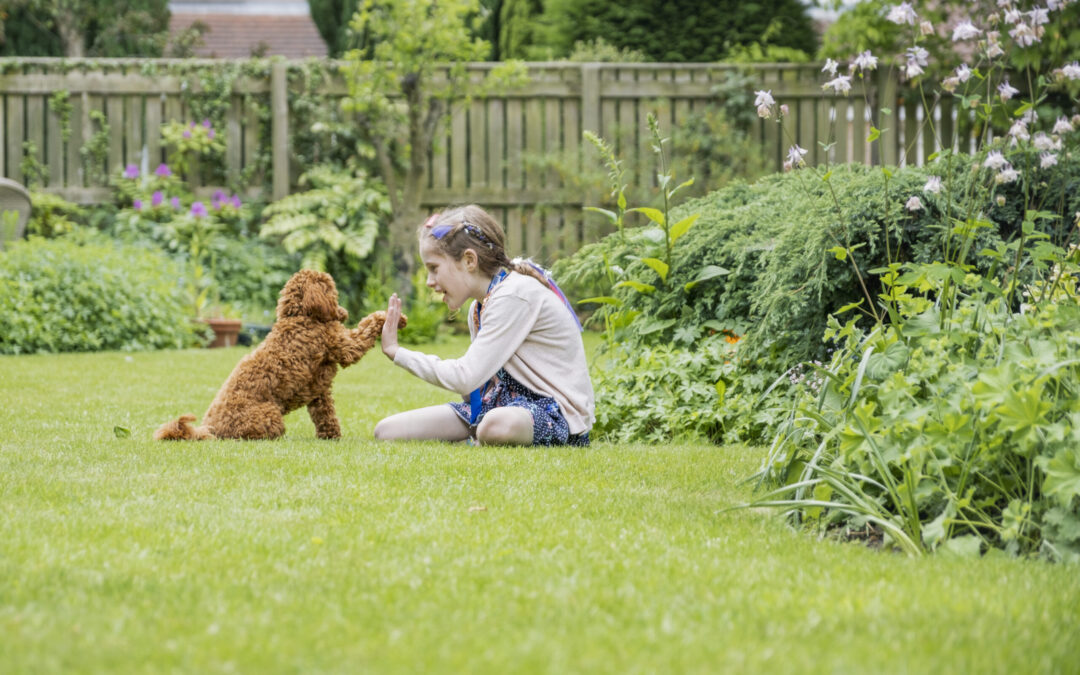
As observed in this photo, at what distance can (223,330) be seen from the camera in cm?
933

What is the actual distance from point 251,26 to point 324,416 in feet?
71.2

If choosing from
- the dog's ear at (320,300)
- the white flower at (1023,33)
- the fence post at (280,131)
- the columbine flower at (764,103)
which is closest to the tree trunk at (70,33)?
the fence post at (280,131)

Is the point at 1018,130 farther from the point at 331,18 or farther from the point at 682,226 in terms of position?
the point at 331,18

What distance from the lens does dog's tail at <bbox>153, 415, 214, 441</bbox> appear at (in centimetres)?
408

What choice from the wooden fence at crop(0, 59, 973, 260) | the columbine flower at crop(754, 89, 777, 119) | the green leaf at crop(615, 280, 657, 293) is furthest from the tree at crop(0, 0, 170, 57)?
→ the columbine flower at crop(754, 89, 777, 119)

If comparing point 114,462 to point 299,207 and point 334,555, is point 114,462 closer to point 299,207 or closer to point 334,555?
point 334,555

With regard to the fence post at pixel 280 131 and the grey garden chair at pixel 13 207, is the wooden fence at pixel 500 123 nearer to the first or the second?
the fence post at pixel 280 131

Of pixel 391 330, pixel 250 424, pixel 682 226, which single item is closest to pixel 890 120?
pixel 682 226

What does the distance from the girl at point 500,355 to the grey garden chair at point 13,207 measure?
6582 millimetres

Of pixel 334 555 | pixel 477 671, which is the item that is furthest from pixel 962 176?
pixel 477 671

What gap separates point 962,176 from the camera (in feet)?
15.2

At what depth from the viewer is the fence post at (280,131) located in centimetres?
1109

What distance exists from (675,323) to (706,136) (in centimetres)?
611

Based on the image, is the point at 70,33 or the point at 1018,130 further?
the point at 70,33
